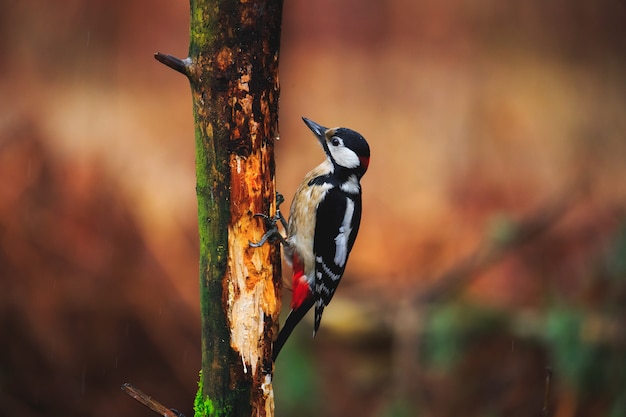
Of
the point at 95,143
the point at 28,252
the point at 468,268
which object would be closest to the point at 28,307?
the point at 28,252

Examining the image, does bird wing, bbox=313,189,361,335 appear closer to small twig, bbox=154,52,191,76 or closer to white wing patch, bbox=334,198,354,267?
white wing patch, bbox=334,198,354,267

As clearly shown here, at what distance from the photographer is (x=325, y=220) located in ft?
7.77

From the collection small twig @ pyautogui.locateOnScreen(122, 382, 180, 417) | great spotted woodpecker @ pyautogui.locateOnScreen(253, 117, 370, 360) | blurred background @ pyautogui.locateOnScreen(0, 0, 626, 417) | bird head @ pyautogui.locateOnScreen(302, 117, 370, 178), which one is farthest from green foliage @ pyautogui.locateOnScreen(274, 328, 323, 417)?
small twig @ pyautogui.locateOnScreen(122, 382, 180, 417)

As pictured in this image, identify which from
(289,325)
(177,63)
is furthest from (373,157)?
(177,63)

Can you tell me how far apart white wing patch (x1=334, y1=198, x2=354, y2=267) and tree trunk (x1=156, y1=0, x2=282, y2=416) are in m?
0.54

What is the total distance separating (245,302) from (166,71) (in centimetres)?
293

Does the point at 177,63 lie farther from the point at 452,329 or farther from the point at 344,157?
the point at 452,329

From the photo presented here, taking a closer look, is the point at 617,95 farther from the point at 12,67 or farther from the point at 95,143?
the point at 12,67

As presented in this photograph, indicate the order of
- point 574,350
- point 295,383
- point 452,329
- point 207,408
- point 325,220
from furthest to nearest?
point 452,329 → point 295,383 → point 574,350 → point 325,220 → point 207,408

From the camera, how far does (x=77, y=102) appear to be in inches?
173

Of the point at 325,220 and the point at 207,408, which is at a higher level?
the point at 325,220

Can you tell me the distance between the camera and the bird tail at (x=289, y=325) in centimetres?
198

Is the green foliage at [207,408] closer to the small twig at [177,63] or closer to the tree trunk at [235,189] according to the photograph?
the tree trunk at [235,189]

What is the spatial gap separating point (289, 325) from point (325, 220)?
408mm
